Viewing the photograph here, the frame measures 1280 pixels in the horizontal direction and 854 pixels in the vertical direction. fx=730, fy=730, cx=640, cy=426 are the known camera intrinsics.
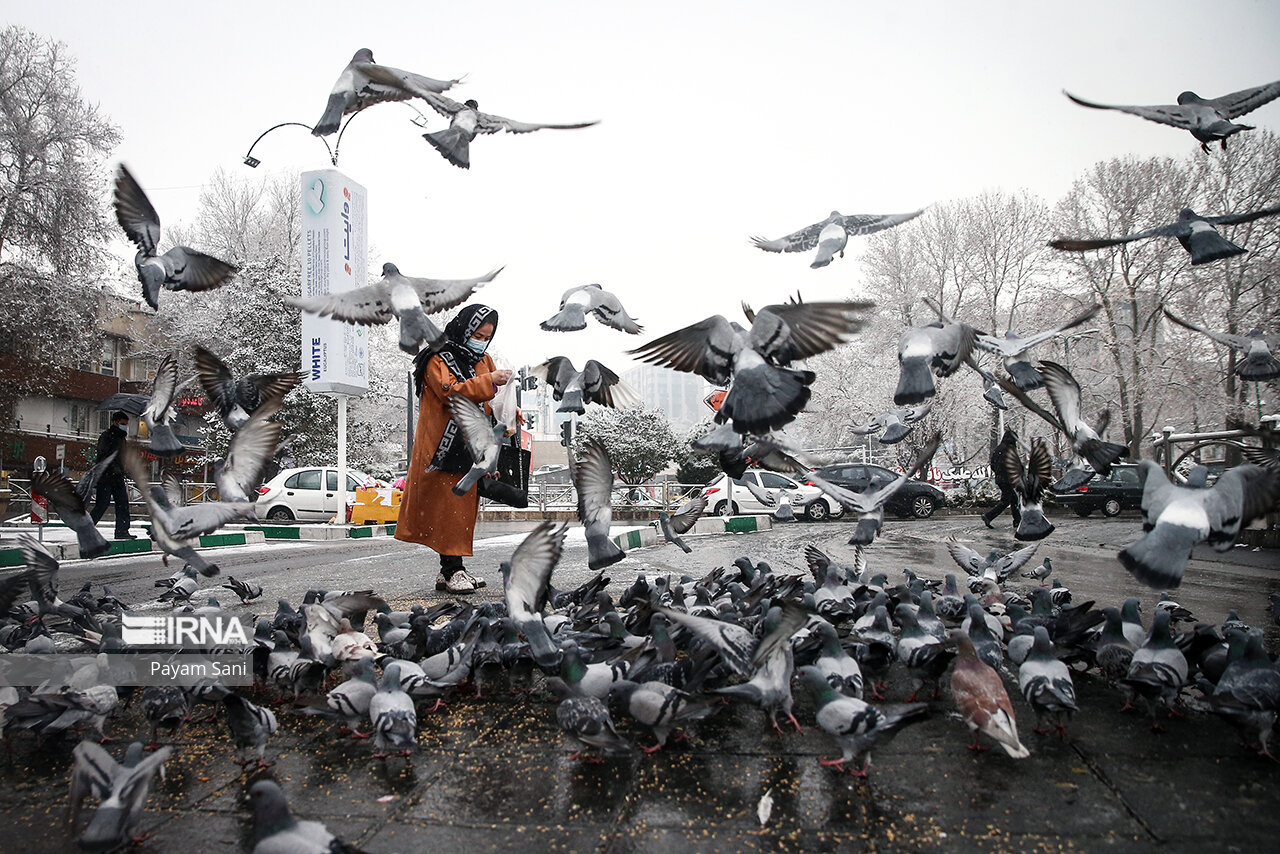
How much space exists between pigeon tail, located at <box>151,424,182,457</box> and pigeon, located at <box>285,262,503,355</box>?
0.97 metres

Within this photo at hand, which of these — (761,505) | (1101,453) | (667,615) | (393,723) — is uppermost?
(1101,453)

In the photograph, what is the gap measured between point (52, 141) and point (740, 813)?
80.3 ft

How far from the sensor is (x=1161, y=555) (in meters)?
2.35

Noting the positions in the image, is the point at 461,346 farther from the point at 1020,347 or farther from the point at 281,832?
the point at 281,832

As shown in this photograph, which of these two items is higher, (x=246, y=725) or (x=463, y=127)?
(x=463, y=127)

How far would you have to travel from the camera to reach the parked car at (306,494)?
726 inches

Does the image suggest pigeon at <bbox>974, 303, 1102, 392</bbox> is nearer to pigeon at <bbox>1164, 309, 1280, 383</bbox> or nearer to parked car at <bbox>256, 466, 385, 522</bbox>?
pigeon at <bbox>1164, 309, 1280, 383</bbox>

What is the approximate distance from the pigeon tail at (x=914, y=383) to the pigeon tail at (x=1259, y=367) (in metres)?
1.79

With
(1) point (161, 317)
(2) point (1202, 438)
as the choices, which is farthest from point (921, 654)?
(1) point (161, 317)

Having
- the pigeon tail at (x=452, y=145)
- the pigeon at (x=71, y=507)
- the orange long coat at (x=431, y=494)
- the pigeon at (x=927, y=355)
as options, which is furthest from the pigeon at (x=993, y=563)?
the pigeon at (x=71, y=507)

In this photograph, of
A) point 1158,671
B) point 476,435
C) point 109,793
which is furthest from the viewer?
point 476,435

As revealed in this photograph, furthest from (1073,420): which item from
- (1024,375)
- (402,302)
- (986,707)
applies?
(402,302)

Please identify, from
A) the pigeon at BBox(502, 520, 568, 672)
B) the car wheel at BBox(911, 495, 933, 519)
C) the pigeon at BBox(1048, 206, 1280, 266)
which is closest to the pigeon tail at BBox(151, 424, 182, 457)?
the pigeon at BBox(502, 520, 568, 672)

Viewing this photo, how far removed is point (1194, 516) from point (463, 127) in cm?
429
